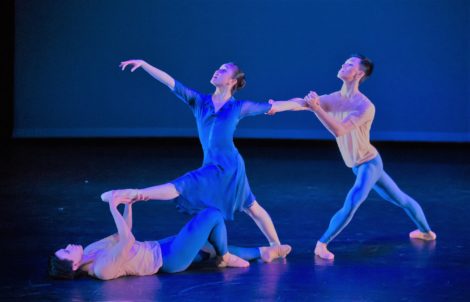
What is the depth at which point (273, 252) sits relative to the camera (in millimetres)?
5695

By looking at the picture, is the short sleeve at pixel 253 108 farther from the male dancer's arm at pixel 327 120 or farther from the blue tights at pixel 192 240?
the blue tights at pixel 192 240

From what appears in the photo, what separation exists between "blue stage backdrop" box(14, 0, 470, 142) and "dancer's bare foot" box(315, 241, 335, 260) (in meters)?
5.54

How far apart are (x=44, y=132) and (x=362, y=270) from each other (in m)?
7.08

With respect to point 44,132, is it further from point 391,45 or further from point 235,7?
point 391,45

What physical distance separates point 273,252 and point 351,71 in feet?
4.29

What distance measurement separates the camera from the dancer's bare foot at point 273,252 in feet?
18.6

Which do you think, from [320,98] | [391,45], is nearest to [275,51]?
[391,45]

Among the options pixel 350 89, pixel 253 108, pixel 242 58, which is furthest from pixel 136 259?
pixel 242 58

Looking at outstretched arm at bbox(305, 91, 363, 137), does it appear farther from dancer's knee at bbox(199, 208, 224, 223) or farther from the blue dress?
dancer's knee at bbox(199, 208, 224, 223)

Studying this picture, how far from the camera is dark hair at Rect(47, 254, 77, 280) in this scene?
509 centimetres

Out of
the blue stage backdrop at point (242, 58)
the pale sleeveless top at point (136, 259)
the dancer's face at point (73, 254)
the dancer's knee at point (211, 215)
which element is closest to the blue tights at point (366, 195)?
the dancer's knee at point (211, 215)

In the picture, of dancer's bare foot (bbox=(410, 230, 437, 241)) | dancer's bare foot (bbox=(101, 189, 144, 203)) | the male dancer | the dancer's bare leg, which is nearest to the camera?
dancer's bare foot (bbox=(101, 189, 144, 203))

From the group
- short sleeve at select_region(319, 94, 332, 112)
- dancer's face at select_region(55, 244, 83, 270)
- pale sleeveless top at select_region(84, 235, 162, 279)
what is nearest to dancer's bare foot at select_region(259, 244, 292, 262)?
pale sleeveless top at select_region(84, 235, 162, 279)

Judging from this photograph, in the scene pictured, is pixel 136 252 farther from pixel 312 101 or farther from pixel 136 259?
pixel 312 101
